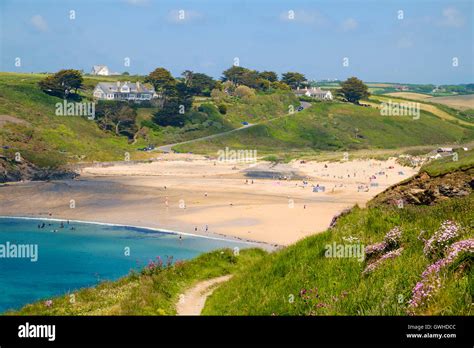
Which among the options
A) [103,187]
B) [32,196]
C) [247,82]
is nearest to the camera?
[32,196]

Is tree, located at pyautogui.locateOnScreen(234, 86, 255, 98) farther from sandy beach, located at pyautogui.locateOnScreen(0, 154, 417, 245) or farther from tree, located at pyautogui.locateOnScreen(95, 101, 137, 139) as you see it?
sandy beach, located at pyautogui.locateOnScreen(0, 154, 417, 245)

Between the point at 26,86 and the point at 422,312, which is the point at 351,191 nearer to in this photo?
the point at 422,312

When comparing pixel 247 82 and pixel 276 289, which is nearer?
pixel 276 289

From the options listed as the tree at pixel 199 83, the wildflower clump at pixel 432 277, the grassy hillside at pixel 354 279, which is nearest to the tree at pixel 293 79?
the tree at pixel 199 83

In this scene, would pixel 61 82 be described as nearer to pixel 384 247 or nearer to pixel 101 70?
pixel 101 70

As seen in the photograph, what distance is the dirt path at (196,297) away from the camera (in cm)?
1437

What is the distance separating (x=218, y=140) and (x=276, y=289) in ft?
289

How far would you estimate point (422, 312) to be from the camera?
7367 millimetres

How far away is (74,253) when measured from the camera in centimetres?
3409

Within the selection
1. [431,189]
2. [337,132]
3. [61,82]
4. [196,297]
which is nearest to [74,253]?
[196,297]

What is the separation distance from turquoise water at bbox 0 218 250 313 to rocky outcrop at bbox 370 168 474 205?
15619 mm

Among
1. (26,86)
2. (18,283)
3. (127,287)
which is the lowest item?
(18,283)

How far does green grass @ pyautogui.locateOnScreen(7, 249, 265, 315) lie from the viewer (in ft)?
44.9
